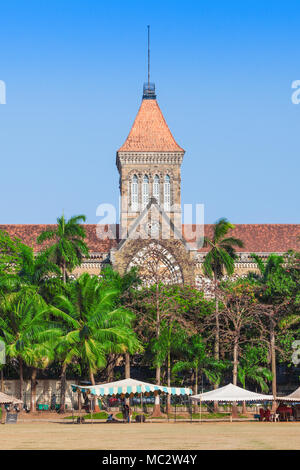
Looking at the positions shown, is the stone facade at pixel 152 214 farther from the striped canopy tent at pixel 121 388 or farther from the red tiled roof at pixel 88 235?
the striped canopy tent at pixel 121 388

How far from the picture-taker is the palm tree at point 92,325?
4766 centimetres

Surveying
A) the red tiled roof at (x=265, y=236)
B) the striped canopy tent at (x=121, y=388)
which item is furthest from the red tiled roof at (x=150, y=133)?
the striped canopy tent at (x=121, y=388)

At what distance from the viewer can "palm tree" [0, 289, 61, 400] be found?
4838 cm

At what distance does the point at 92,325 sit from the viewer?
48.4m

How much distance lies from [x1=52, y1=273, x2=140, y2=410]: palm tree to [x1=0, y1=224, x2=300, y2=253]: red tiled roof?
26913 mm

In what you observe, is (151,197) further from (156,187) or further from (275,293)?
(275,293)

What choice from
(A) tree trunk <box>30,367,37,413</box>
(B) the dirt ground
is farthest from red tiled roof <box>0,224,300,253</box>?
(B) the dirt ground

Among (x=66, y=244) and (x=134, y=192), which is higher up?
(x=134, y=192)

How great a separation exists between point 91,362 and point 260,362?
42.5ft

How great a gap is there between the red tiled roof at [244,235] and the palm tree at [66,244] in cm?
1645

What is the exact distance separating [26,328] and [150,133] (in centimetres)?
3773

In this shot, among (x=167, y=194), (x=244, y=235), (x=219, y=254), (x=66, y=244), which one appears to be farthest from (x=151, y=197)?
(x=219, y=254)

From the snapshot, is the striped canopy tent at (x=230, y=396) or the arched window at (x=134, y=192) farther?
the arched window at (x=134, y=192)

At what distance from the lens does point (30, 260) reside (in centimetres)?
5447
